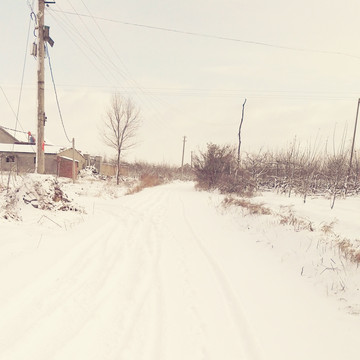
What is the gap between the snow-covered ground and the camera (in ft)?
6.79

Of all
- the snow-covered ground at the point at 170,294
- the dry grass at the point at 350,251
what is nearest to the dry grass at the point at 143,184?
the snow-covered ground at the point at 170,294

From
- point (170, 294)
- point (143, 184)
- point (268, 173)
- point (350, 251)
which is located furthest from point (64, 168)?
point (350, 251)

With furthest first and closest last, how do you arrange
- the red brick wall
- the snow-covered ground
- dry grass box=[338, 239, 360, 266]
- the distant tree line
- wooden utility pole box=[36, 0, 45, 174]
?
the red brick wall → the distant tree line → wooden utility pole box=[36, 0, 45, 174] → dry grass box=[338, 239, 360, 266] → the snow-covered ground

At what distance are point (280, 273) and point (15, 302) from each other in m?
3.77

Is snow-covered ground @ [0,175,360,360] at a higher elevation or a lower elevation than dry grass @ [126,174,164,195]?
higher

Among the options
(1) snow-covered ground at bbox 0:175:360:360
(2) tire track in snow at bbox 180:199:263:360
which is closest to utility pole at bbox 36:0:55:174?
(1) snow-covered ground at bbox 0:175:360:360

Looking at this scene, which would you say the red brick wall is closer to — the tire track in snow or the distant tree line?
the distant tree line

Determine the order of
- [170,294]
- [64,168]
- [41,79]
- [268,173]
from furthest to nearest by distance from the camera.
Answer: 1. [64,168]
2. [268,173]
3. [41,79]
4. [170,294]

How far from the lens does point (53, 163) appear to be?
3216cm

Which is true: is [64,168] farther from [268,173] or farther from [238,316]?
[238,316]

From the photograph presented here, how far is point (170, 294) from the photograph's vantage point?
2967mm

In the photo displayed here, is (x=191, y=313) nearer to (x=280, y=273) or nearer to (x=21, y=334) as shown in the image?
(x=21, y=334)

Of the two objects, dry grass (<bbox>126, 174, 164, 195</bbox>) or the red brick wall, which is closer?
dry grass (<bbox>126, 174, 164, 195</bbox>)

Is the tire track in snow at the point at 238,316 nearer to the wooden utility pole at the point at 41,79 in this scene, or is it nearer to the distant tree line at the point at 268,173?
the wooden utility pole at the point at 41,79
